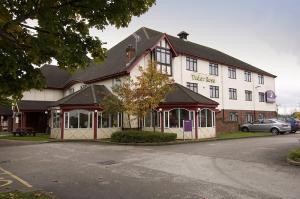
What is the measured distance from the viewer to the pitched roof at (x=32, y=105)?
128 ft

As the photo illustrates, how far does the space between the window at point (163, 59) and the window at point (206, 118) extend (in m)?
5.82

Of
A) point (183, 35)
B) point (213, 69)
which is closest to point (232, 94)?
point (213, 69)

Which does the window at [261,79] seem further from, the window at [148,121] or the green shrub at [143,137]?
the green shrub at [143,137]

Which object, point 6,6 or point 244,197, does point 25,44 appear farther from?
point 244,197

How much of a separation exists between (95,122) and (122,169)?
17.5 m

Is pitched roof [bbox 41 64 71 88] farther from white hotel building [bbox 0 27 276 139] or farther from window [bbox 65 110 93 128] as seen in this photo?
window [bbox 65 110 93 128]

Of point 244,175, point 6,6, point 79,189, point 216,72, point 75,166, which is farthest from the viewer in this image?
point 216,72

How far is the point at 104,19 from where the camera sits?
852 centimetres

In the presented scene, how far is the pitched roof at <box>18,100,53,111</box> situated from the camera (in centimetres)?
3900

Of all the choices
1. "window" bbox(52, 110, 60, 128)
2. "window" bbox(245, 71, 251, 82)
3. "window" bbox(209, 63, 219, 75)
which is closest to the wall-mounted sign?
"window" bbox(52, 110, 60, 128)

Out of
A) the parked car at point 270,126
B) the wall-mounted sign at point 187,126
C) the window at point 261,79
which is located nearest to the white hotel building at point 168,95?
the window at point 261,79

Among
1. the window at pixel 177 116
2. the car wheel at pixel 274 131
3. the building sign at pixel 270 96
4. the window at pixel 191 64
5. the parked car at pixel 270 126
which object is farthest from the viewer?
the building sign at pixel 270 96

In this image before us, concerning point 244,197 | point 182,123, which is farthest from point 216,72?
point 244,197

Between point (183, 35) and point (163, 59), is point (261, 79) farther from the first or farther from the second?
point (163, 59)
